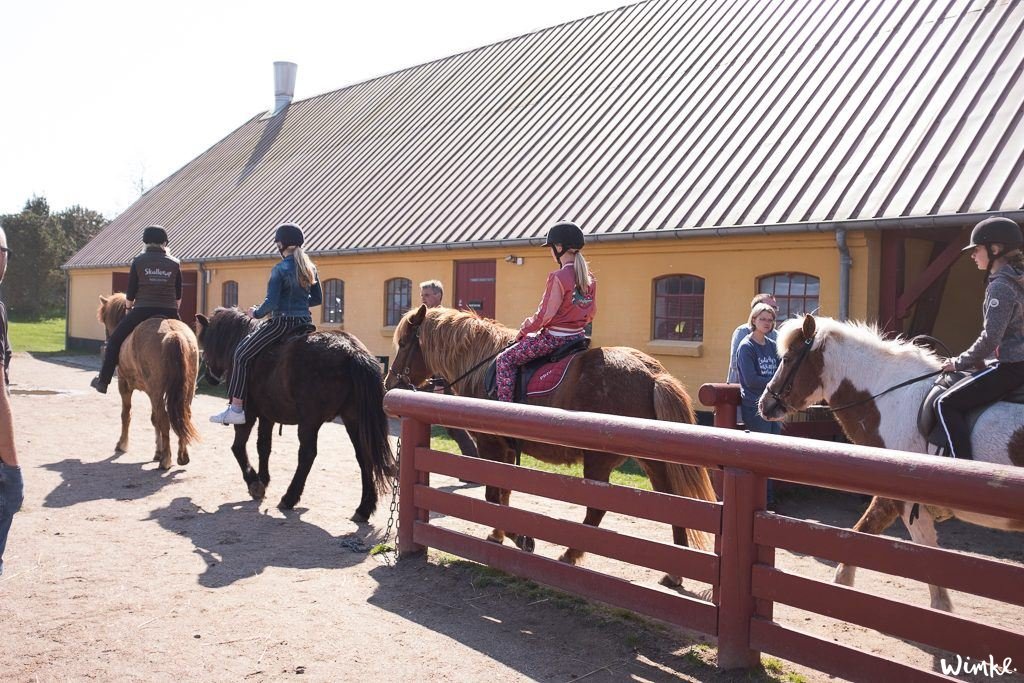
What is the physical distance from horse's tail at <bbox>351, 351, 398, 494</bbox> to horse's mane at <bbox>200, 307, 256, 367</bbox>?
1.70 meters

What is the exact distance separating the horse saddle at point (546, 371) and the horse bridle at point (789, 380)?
1.34 m

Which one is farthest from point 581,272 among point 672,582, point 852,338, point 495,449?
point 672,582

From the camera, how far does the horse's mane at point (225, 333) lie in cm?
820

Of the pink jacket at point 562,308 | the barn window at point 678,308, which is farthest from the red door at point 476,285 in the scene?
the pink jacket at point 562,308

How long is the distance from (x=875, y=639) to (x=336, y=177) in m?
19.0

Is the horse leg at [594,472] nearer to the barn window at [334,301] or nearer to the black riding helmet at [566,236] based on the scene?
the black riding helmet at [566,236]

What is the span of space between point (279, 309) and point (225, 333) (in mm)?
1207

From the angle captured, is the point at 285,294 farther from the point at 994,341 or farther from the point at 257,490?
the point at 994,341

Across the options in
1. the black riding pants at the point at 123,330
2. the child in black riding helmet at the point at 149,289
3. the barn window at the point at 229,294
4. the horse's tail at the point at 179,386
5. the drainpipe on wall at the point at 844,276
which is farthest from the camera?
the barn window at the point at 229,294

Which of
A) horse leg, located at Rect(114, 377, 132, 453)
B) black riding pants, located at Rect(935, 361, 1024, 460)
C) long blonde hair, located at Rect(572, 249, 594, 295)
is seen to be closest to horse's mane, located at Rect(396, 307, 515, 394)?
long blonde hair, located at Rect(572, 249, 594, 295)

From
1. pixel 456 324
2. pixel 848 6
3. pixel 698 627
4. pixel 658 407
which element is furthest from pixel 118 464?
pixel 848 6

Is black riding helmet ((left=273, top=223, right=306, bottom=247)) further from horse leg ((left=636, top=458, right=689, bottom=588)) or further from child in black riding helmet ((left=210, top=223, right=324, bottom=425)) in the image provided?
horse leg ((left=636, top=458, right=689, bottom=588))

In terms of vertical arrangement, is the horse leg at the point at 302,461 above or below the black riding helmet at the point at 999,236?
below

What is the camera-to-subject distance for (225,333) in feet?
27.1
